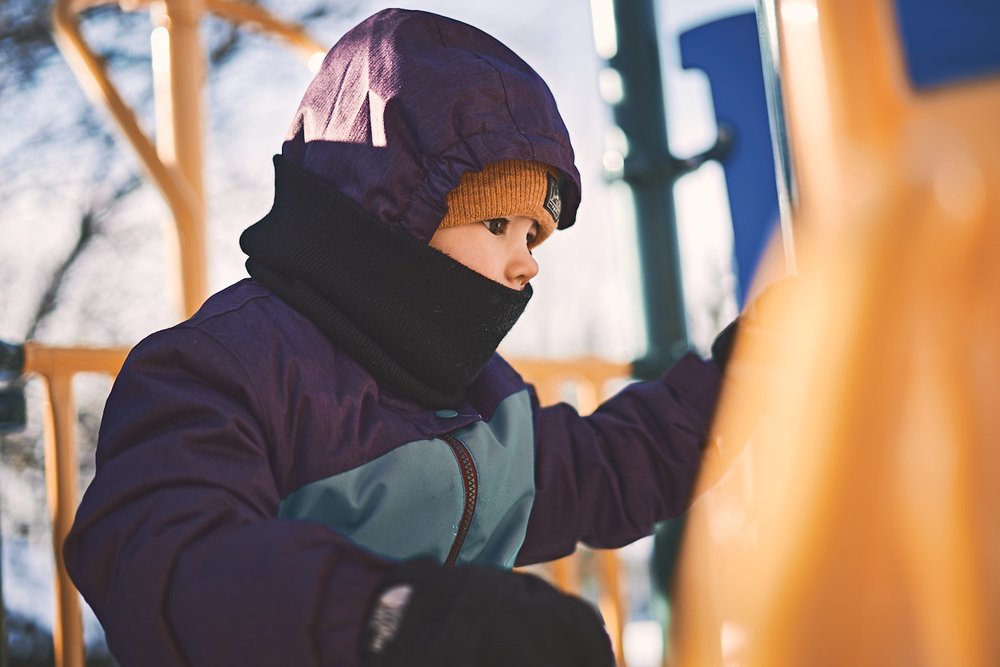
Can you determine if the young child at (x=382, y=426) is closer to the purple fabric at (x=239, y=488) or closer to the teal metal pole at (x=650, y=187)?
the purple fabric at (x=239, y=488)

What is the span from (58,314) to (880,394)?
22.2 feet

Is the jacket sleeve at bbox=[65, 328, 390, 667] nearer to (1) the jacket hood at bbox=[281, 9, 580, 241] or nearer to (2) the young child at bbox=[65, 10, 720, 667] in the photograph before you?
(2) the young child at bbox=[65, 10, 720, 667]

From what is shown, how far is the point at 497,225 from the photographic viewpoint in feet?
4.09

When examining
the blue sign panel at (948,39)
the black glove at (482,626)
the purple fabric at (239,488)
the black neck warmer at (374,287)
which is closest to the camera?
the blue sign panel at (948,39)

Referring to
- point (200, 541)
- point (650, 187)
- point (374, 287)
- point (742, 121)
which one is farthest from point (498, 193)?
point (742, 121)

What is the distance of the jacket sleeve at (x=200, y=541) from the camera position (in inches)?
26.2

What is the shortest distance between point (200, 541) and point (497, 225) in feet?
2.07

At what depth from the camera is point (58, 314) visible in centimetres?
639

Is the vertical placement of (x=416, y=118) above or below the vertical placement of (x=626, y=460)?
above

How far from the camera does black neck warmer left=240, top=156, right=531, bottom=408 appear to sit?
1.13 metres

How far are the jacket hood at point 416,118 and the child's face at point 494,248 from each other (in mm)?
69

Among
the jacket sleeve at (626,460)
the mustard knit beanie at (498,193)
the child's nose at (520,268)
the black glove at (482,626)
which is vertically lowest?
the jacket sleeve at (626,460)

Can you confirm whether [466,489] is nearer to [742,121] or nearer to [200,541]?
[200,541]

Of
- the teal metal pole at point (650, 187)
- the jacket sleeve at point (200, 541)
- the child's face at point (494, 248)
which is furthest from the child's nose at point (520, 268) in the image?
the teal metal pole at point (650, 187)
